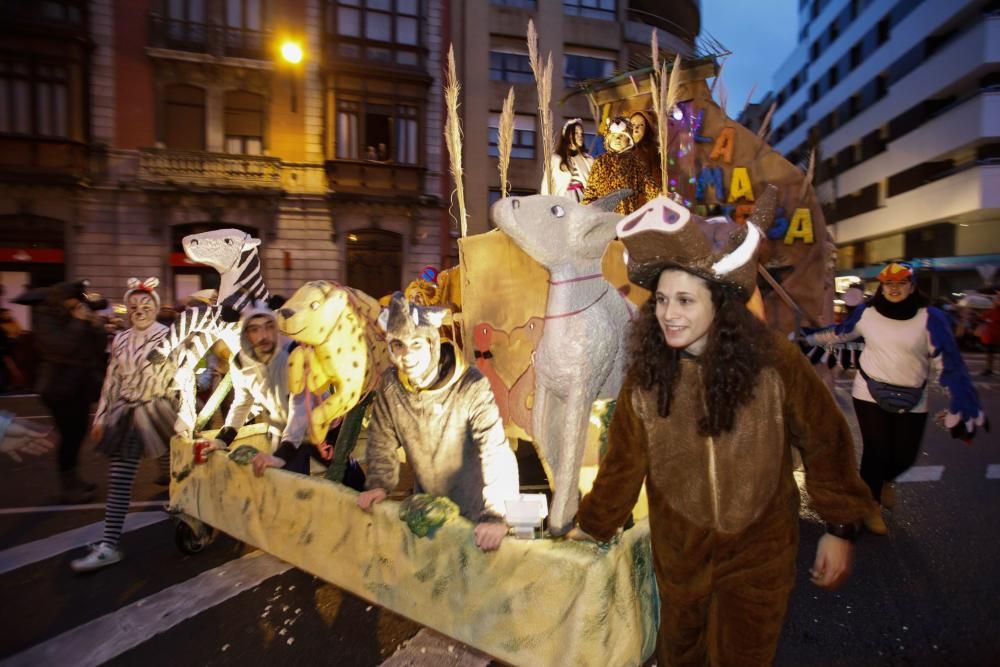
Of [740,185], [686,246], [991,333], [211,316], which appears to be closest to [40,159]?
[211,316]

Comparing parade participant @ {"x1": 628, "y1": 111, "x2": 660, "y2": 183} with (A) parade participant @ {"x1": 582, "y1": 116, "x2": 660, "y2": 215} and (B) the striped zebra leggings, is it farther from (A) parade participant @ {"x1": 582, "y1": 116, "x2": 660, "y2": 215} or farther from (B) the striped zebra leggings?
(B) the striped zebra leggings

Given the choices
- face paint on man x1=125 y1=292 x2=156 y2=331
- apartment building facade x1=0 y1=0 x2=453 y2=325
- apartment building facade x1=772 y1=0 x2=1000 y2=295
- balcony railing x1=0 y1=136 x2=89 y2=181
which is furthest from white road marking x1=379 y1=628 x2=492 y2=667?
apartment building facade x1=772 y1=0 x2=1000 y2=295

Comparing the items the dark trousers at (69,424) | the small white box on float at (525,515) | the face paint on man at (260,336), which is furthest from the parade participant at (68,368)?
the small white box on float at (525,515)

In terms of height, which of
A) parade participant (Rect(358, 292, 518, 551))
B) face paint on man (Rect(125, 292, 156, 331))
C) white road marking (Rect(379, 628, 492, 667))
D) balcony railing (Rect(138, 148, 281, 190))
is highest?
balcony railing (Rect(138, 148, 281, 190))

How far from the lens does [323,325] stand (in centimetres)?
335

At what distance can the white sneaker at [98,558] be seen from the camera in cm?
379

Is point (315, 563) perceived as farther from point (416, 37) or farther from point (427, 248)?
point (416, 37)

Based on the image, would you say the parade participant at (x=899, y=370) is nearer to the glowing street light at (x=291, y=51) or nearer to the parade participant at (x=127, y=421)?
the parade participant at (x=127, y=421)

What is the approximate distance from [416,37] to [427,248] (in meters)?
6.17

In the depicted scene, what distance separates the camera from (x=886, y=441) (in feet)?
14.3

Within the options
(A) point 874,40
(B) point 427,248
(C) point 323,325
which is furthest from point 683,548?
(A) point 874,40

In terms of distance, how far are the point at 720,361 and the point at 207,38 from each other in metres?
18.4

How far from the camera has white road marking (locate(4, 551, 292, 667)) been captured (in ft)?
9.65

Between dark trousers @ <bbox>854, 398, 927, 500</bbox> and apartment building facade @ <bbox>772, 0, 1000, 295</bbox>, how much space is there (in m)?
14.3
